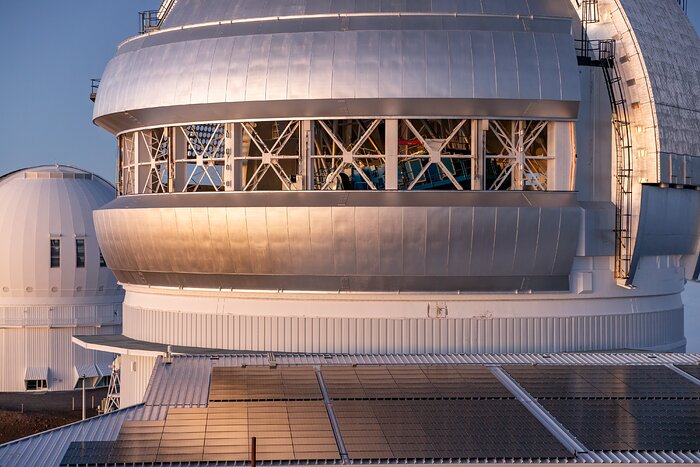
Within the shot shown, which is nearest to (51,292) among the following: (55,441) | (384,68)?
(384,68)

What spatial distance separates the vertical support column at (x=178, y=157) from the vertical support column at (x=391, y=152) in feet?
20.9

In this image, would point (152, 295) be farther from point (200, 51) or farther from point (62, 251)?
point (62, 251)

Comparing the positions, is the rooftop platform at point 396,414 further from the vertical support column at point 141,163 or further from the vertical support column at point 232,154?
the vertical support column at point 141,163

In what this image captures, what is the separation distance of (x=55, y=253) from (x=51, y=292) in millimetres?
2362

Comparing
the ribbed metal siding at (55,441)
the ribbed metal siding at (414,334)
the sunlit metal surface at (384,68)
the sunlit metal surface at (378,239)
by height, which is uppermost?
the sunlit metal surface at (384,68)

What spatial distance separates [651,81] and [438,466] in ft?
58.9

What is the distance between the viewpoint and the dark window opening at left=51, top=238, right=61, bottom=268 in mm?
78000

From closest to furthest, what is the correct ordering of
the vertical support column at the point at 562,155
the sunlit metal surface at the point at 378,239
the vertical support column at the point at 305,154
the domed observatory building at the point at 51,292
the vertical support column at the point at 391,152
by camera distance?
the sunlit metal surface at the point at 378,239, the vertical support column at the point at 391,152, the vertical support column at the point at 305,154, the vertical support column at the point at 562,155, the domed observatory building at the point at 51,292

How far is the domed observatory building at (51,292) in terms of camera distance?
256 ft

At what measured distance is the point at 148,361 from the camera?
40.5 m

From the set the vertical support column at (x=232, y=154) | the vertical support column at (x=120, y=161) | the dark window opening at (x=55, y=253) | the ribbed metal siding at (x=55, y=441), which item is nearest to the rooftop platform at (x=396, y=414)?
the ribbed metal siding at (x=55, y=441)

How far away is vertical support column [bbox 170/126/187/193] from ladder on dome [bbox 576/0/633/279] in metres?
11.7

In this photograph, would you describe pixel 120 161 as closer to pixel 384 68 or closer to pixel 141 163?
pixel 141 163

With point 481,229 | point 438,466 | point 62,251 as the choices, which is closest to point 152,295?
point 481,229
